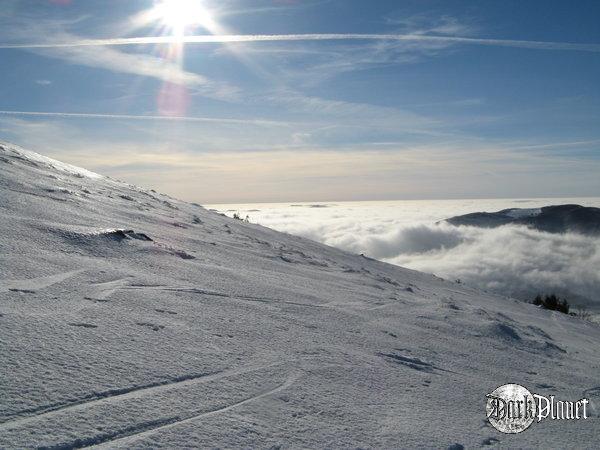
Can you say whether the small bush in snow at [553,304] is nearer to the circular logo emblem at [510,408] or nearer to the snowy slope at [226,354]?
the snowy slope at [226,354]

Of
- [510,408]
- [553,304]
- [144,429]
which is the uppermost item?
[144,429]

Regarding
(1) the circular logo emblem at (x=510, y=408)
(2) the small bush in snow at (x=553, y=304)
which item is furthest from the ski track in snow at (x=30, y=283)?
(2) the small bush in snow at (x=553, y=304)

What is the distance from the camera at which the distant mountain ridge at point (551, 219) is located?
13612 centimetres

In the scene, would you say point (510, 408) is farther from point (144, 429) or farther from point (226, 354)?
point (144, 429)

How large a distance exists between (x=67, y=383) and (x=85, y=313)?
81 centimetres

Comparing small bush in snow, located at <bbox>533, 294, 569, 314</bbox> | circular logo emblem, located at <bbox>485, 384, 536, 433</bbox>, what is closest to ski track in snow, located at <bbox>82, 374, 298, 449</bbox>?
circular logo emblem, located at <bbox>485, 384, 536, 433</bbox>

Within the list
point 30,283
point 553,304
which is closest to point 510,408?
point 30,283

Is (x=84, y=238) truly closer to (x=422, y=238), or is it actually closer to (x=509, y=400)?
(x=509, y=400)

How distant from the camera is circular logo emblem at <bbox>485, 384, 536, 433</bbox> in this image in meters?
2.36

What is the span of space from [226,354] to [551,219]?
165611 mm

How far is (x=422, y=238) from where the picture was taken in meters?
146

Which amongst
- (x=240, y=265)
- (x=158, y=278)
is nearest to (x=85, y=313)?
(x=158, y=278)

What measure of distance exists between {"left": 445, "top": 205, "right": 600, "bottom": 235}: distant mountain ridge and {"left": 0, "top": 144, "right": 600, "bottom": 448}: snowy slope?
504ft

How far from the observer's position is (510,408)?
261 cm
